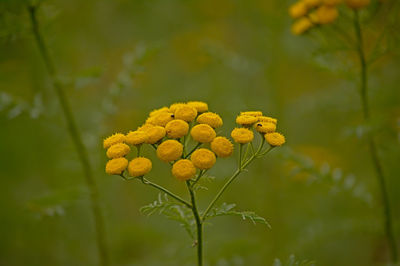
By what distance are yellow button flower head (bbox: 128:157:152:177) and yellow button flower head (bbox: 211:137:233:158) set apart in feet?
0.93

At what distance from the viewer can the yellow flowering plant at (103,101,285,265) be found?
1.47 metres

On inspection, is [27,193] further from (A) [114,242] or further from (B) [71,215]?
(A) [114,242]

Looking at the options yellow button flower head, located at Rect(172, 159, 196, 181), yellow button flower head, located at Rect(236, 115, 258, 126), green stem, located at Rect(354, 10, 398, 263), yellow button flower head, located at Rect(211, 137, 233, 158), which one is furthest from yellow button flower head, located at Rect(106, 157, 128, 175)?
green stem, located at Rect(354, 10, 398, 263)

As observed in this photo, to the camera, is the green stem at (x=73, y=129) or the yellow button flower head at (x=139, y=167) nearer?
the yellow button flower head at (x=139, y=167)

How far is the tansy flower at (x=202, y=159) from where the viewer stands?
1.47 metres

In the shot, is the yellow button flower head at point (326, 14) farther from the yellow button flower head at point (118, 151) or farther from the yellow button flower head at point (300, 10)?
the yellow button flower head at point (118, 151)

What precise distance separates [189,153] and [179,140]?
7 cm

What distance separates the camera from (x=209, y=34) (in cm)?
545

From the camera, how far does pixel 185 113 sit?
5.39 feet

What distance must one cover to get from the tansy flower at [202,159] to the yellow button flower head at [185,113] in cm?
21

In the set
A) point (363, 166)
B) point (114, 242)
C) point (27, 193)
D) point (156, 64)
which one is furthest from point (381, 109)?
point (27, 193)

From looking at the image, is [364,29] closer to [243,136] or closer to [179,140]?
[243,136]

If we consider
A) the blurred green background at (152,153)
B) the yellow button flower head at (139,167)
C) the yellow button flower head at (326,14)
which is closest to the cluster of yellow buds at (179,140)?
the yellow button flower head at (139,167)

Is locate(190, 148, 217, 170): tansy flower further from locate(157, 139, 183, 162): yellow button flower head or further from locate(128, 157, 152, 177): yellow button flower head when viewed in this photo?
locate(128, 157, 152, 177): yellow button flower head
